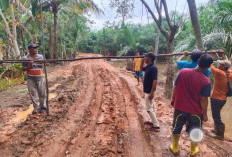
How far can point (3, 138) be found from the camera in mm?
3488

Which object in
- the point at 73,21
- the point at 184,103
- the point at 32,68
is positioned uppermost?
the point at 73,21

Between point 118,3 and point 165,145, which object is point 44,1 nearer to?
point 118,3

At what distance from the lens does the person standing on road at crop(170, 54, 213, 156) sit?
2.71m

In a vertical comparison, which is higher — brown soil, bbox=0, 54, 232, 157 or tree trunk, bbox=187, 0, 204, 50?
tree trunk, bbox=187, 0, 204, 50

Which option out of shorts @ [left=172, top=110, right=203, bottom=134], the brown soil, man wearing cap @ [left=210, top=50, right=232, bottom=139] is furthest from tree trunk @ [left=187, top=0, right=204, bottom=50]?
the brown soil

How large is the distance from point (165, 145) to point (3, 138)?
10.6 feet

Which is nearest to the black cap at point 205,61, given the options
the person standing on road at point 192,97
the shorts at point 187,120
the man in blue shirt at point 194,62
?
the person standing on road at point 192,97

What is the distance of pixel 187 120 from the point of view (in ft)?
9.76

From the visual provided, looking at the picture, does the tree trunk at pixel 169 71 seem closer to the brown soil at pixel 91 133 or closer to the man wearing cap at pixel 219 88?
the brown soil at pixel 91 133

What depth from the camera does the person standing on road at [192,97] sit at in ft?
8.88

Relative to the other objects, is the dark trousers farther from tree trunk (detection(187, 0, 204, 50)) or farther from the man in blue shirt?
tree trunk (detection(187, 0, 204, 50))

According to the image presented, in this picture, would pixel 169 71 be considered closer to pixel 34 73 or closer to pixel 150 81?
pixel 150 81

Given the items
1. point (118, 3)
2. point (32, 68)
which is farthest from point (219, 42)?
point (32, 68)

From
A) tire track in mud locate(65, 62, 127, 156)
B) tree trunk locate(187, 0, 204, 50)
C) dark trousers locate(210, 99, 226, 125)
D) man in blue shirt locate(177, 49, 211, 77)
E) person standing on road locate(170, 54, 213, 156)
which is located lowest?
tire track in mud locate(65, 62, 127, 156)
